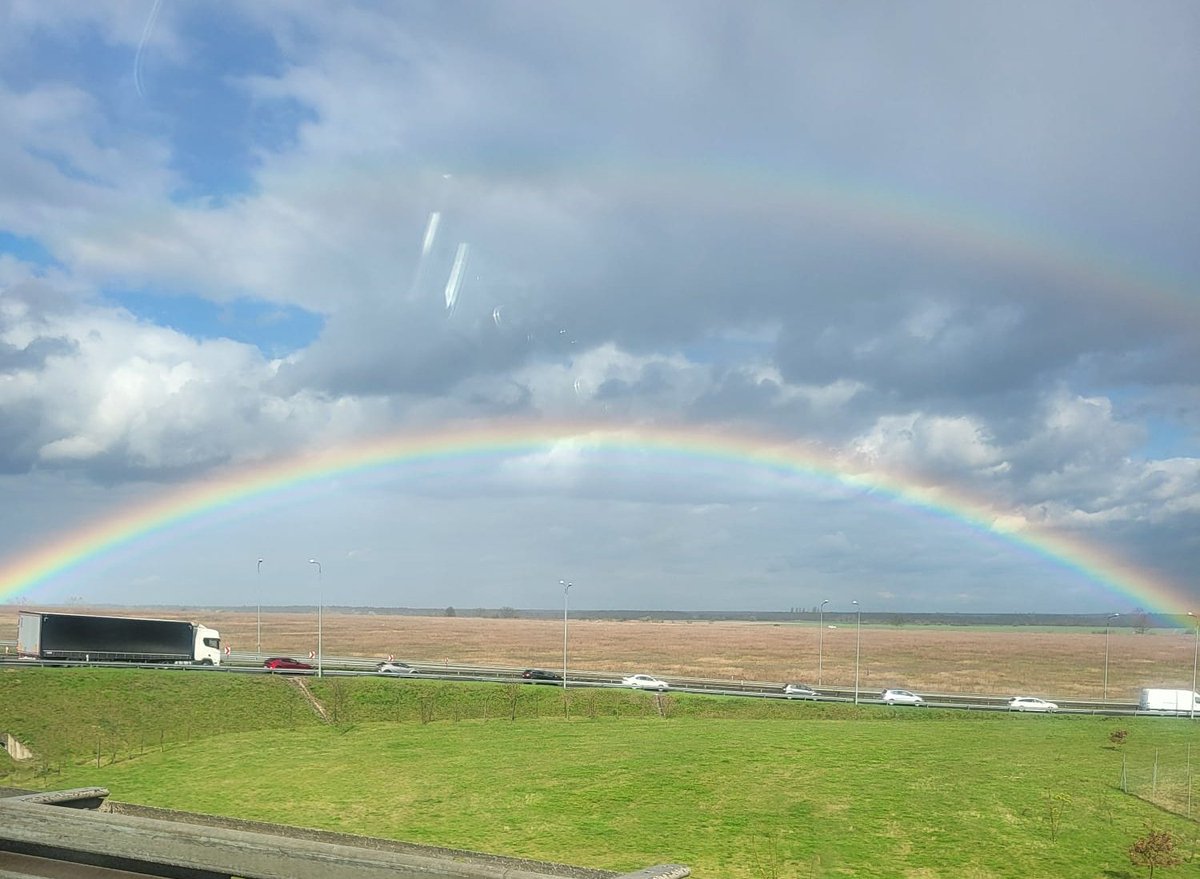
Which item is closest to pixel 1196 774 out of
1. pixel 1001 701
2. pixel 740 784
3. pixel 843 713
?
pixel 740 784

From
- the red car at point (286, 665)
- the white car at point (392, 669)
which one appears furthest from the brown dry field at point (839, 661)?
the red car at point (286, 665)

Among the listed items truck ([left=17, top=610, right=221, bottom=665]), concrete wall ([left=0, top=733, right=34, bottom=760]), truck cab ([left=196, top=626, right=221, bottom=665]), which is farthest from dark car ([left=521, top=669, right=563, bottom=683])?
concrete wall ([left=0, top=733, right=34, bottom=760])

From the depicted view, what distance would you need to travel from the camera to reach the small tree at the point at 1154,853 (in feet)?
73.2

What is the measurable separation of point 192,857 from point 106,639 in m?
78.7

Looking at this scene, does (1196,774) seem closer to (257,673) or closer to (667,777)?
(667,777)

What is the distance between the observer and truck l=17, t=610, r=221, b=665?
7138 cm

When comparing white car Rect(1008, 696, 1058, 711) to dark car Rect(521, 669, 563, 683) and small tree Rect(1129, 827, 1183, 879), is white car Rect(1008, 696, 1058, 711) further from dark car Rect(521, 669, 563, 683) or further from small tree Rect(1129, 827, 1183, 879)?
small tree Rect(1129, 827, 1183, 879)

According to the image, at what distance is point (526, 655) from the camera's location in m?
148

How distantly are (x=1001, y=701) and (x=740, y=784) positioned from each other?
2260 inches

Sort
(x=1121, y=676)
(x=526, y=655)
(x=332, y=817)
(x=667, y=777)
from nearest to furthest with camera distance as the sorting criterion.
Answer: (x=332, y=817)
(x=667, y=777)
(x=1121, y=676)
(x=526, y=655)

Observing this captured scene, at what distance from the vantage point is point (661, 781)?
33.0 meters

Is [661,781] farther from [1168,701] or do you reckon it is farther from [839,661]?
[839,661]

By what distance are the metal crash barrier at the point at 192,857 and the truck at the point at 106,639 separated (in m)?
75.8

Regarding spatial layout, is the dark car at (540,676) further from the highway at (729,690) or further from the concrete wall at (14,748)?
the concrete wall at (14,748)
